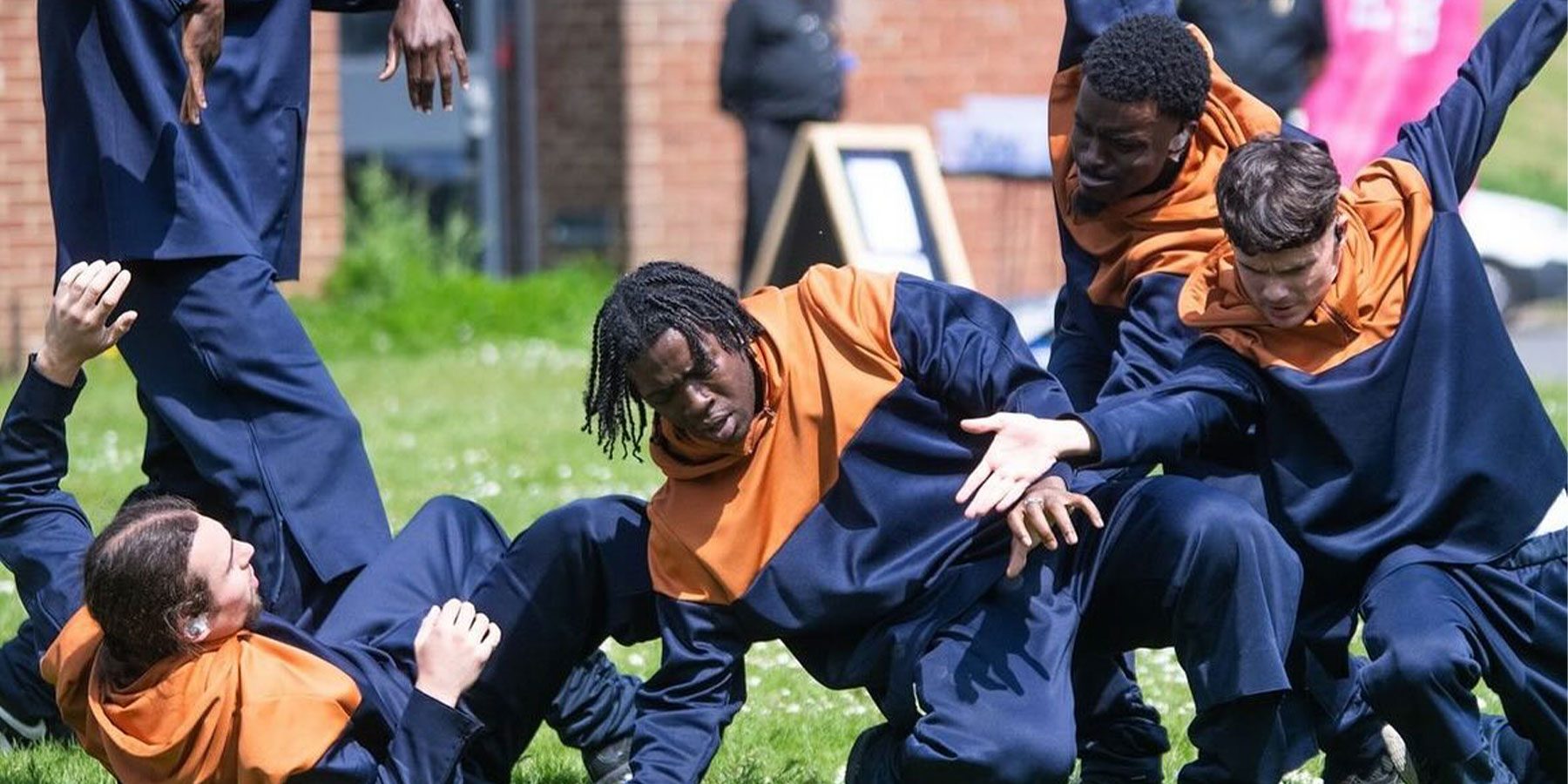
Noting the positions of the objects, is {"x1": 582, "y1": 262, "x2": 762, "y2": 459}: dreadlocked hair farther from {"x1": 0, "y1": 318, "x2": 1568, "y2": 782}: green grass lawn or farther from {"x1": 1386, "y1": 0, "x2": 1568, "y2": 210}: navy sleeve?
{"x1": 1386, "y1": 0, "x2": 1568, "y2": 210}: navy sleeve

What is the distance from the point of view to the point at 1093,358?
459 centimetres

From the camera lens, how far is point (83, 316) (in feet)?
13.6

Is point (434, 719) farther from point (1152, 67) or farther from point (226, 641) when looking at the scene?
point (1152, 67)

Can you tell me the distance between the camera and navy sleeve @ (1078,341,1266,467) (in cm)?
383

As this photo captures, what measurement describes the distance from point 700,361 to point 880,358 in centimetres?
34

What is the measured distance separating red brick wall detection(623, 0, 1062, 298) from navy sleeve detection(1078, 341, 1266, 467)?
8178 mm

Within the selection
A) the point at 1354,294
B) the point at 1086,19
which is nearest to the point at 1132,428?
the point at 1354,294

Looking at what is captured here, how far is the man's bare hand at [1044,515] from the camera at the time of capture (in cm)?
370

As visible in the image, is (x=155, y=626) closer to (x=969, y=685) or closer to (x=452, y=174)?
(x=969, y=685)

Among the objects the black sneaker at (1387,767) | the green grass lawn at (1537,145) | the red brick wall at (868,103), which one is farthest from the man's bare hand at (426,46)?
the green grass lawn at (1537,145)

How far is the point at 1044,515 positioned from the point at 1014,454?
112mm

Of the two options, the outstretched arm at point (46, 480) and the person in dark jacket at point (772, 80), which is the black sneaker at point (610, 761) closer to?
the outstretched arm at point (46, 480)

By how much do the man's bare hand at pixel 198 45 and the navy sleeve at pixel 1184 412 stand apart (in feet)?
5.71

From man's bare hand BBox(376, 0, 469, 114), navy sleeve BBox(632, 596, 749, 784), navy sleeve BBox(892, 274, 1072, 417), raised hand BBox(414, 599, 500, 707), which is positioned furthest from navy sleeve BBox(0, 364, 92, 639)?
navy sleeve BBox(892, 274, 1072, 417)
